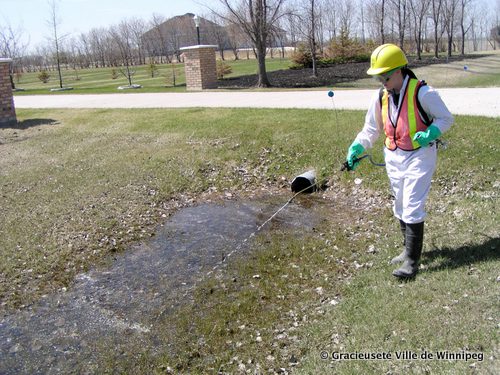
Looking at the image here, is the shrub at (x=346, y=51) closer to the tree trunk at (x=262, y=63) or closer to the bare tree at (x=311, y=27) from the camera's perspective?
the bare tree at (x=311, y=27)

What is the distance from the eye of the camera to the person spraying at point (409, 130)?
4.27 metres

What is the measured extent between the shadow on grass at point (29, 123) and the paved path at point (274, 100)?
220 centimetres

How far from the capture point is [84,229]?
285 inches

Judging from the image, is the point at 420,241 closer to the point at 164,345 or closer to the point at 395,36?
the point at 164,345

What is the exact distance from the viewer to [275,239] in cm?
665

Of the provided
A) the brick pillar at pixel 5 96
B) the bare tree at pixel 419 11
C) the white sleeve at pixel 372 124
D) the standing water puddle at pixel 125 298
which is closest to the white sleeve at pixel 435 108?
the white sleeve at pixel 372 124

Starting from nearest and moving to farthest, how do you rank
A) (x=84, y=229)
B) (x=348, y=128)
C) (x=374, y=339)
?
(x=374, y=339) < (x=84, y=229) < (x=348, y=128)

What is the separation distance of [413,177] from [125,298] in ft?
10.7

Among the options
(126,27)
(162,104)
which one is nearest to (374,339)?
(162,104)

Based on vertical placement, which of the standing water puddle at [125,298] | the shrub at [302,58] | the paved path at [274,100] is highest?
the shrub at [302,58]

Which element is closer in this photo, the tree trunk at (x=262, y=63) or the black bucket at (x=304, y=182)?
the black bucket at (x=304, y=182)

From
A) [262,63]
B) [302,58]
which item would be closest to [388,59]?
[262,63]

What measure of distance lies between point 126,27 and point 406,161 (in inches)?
2460

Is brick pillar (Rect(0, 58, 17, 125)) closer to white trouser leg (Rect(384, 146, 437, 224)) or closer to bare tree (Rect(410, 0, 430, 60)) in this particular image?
white trouser leg (Rect(384, 146, 437, 224))
